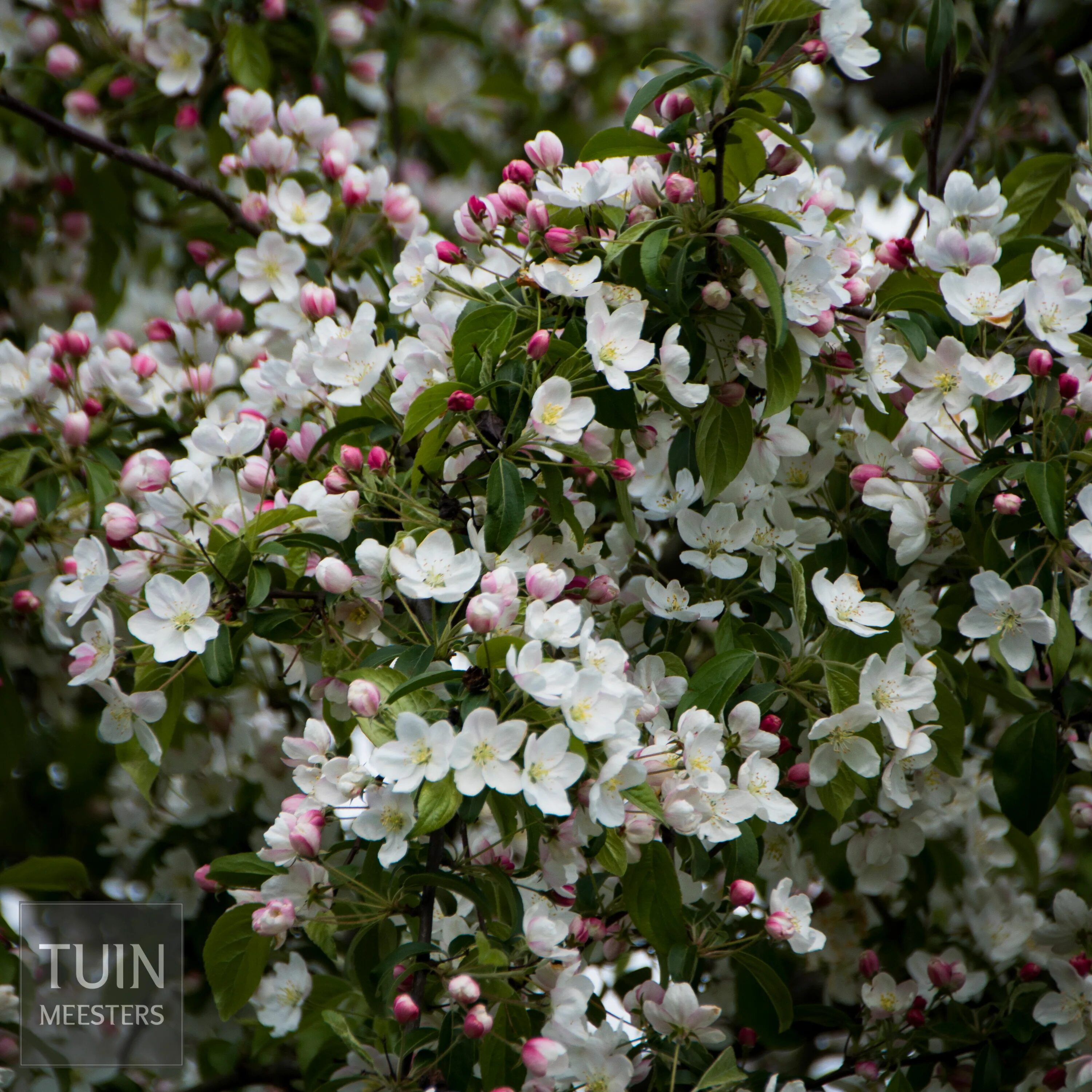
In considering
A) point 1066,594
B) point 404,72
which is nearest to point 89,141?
point 1066,594

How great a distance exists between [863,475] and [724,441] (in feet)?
0.76

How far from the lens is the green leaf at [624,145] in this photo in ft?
4.77

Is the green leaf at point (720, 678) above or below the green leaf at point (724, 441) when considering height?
below

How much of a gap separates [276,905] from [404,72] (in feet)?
13.3

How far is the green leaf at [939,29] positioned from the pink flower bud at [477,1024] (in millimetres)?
1555

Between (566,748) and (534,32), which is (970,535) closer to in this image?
(566,748)

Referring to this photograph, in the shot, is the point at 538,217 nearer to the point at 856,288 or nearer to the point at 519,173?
the point at 519,173

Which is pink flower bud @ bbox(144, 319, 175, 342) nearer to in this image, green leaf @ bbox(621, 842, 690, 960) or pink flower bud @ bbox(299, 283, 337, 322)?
pink flower bud @ bbox(299, 283, 337, 322)

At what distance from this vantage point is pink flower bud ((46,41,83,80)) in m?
2.53

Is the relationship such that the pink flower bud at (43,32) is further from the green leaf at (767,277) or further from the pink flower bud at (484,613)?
the pink flower bud at (484,613)

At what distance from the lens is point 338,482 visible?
4.75 ft

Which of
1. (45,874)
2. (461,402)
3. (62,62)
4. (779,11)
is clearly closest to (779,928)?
(461,402)

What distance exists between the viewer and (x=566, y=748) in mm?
1174

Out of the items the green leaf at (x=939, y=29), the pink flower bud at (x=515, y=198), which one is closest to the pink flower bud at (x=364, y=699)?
the pink flower bud at (x=515, y=198)
